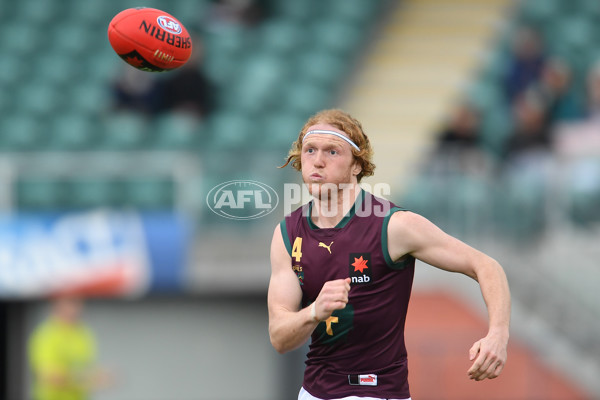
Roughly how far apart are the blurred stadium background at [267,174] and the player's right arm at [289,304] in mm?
5674

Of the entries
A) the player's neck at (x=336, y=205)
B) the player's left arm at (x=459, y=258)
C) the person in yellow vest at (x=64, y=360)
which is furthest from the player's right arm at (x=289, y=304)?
the person in yellow vest at (x=64, y=360)

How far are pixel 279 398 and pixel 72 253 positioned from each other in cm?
350

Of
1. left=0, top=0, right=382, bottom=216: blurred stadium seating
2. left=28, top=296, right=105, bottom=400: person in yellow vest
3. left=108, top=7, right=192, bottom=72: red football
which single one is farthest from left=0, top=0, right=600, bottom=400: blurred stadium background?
left=108, top=7, right=192, bottom=72: red football

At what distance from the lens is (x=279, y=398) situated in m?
12.4

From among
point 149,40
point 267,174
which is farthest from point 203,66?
point 149,40

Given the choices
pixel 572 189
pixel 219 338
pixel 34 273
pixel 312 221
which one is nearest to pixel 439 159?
pixel 572 189

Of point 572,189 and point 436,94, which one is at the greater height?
point 436,94

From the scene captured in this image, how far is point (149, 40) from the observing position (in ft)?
16.2

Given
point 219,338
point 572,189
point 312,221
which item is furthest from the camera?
point 219,338

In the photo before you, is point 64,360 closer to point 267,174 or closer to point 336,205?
point 267,174

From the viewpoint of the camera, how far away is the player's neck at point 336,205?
4.64 metres

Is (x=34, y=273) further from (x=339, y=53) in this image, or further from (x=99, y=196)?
(x=339, y=53)

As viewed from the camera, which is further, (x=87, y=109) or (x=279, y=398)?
(x=87, y=109)

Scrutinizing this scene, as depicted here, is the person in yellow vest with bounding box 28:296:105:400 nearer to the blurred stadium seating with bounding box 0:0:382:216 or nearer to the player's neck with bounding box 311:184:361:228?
the blurred stadium seating with bounding box 0:0:382:216
